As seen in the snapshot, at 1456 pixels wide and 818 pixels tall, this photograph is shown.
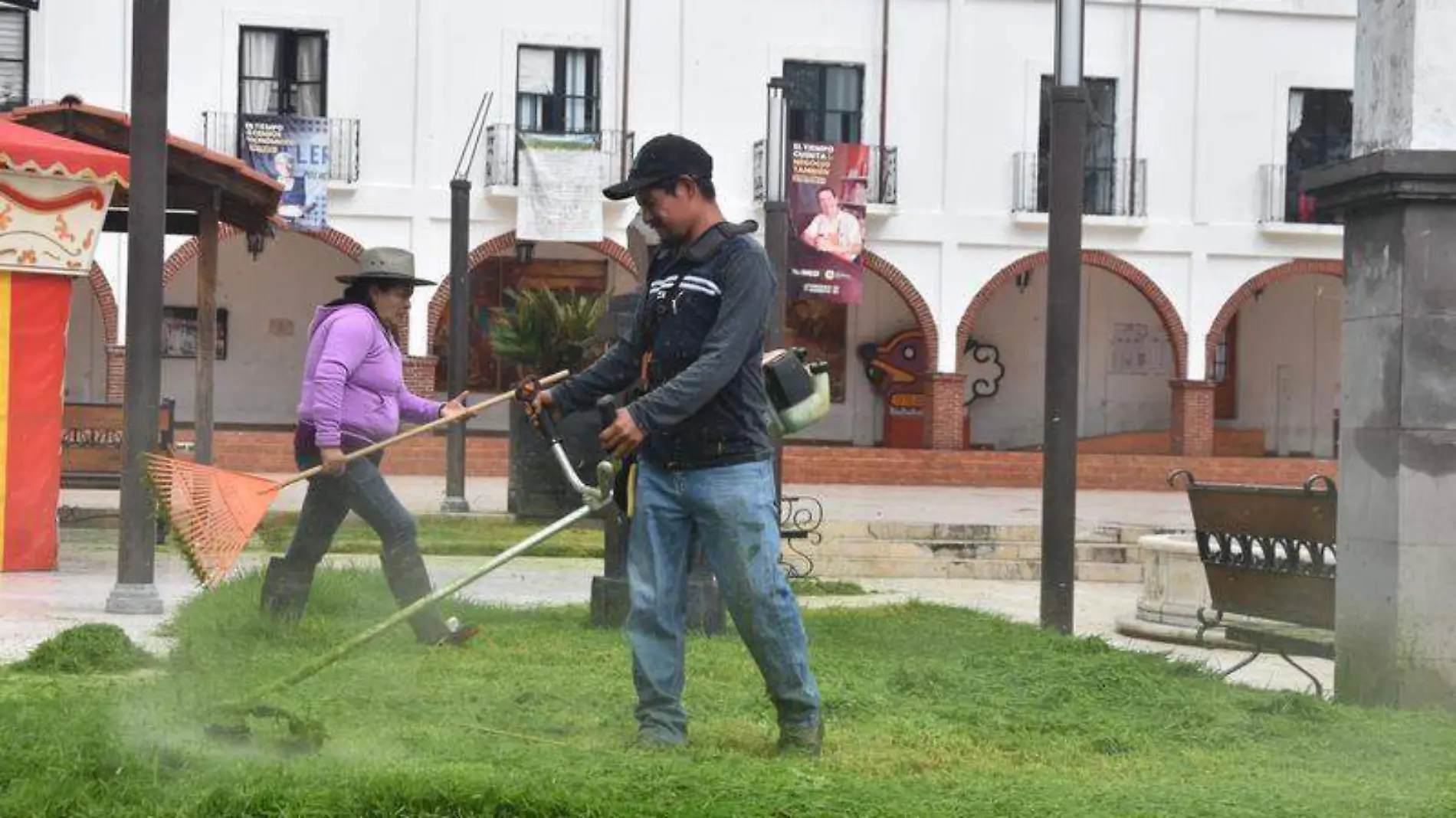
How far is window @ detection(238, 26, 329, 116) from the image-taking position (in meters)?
32.5

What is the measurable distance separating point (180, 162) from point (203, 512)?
328 inches

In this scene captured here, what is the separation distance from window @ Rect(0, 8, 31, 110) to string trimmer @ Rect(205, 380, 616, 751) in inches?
1036

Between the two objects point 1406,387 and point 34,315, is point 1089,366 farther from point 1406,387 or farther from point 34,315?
point 1406,387

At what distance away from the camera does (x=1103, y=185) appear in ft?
116

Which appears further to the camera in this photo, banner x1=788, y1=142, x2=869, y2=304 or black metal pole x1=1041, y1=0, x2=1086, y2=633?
banner x1=788, y1=142, x2=869, y2=304

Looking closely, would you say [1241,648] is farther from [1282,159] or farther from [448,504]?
[1282,159]

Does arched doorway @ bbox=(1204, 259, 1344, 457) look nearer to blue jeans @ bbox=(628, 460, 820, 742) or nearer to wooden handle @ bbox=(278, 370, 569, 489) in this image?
wooden handle @ bbox=(278, 370, 569, 489)

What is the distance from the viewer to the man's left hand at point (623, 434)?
6.43 meters

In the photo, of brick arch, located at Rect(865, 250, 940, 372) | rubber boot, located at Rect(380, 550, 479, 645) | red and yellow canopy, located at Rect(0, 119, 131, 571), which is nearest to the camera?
rubber boot, located at Rect(380, 550, 479, 645)

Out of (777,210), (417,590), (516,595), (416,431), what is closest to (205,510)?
(416,431)

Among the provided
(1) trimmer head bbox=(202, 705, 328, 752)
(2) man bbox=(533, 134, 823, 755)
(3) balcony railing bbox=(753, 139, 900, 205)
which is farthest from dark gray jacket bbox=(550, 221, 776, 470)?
(3) balcony railing bbox=(753, 139, 900, 205)

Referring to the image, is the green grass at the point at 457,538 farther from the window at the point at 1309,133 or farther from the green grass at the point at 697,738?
the window at the point at 1309,133

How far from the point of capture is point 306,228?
105ft

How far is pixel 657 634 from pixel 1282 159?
101 ft
